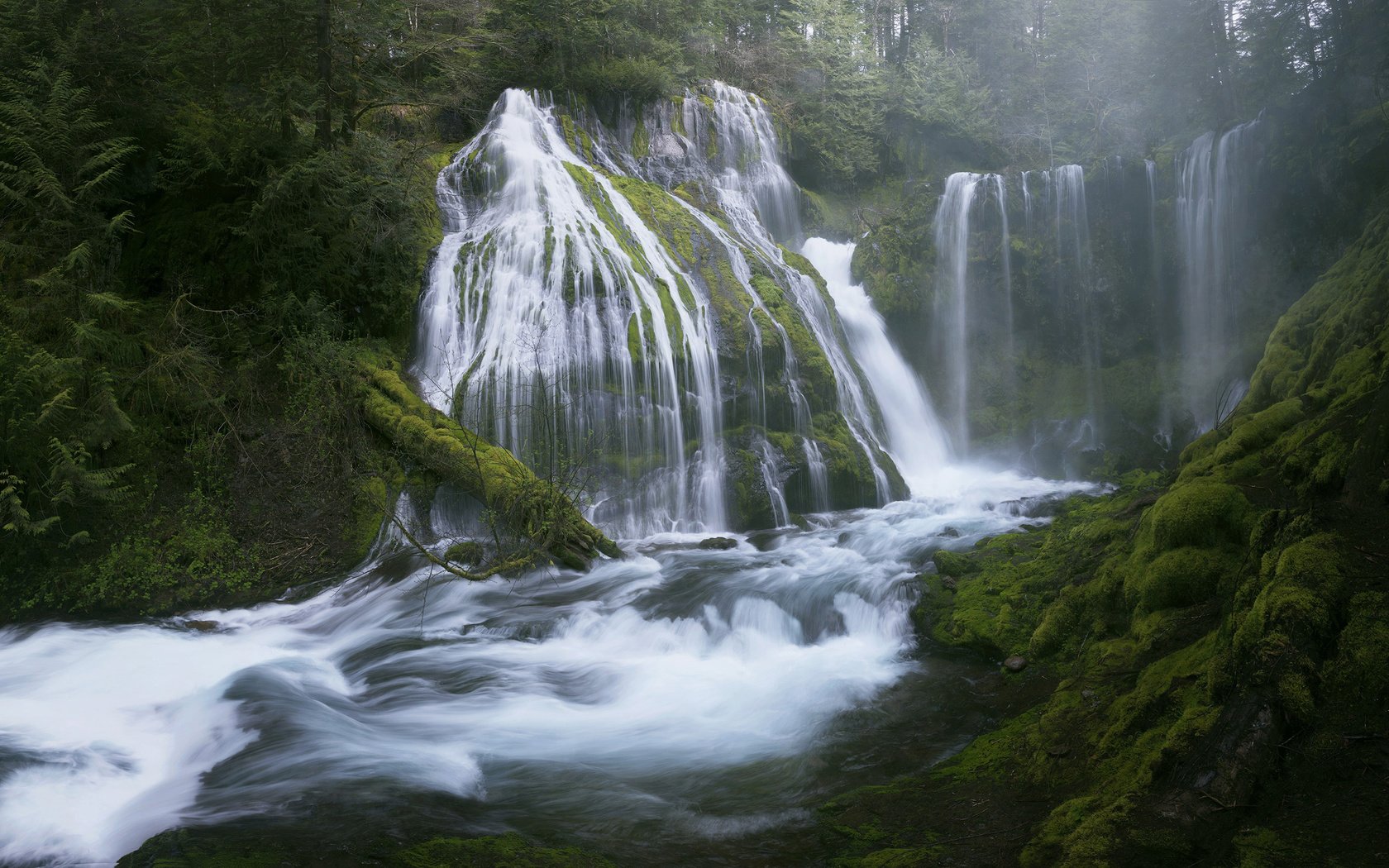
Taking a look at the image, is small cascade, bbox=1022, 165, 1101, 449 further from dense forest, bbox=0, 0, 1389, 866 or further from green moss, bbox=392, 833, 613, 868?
green moss, bbox=392, 833, 613, 868

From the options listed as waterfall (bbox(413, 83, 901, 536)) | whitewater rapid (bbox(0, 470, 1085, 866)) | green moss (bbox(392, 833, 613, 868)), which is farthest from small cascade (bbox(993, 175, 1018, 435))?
green moss (bbox(392, 833, 613, 868))

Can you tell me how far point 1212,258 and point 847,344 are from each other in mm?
6994

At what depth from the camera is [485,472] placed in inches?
363

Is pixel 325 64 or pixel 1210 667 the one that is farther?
pixel 325 64

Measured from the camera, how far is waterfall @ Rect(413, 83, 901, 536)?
11.0 meters

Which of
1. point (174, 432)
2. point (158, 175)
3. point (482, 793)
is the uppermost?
point (158, 175)

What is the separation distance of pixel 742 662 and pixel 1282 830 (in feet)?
15.7

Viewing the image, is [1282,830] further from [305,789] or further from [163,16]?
[163,16]

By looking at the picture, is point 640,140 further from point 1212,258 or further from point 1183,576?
point 1183,576

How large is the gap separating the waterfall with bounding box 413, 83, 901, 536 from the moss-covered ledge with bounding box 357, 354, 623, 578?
54cm

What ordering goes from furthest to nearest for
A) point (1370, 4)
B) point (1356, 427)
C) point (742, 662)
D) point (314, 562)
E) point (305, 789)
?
1. point (1370, 4)
2. point (314, 562)
3. point (742, 662)
4. point (305, 789)
5. point (1356, 427)

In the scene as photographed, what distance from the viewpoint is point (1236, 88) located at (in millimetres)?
16375

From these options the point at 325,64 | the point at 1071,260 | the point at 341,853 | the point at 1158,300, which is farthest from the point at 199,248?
the point at 1158,300

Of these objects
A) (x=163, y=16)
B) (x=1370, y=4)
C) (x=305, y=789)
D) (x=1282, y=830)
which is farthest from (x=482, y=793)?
(x=1370, y=4)
